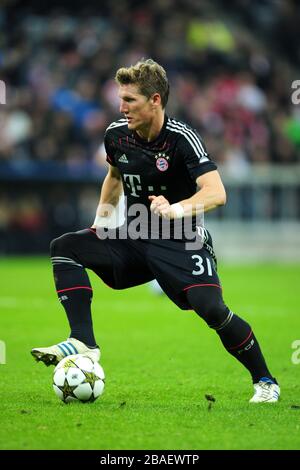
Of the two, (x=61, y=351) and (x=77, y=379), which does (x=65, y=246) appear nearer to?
(x=61, y=351)

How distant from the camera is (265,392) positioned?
6605 mm

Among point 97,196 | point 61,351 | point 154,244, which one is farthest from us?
point 97,196

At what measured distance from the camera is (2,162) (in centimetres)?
1989

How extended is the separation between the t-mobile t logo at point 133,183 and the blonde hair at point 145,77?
0.61 m

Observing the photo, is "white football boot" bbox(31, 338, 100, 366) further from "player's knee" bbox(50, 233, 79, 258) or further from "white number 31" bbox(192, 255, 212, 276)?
"white number 31" bbox(192, 255, 212, 276)

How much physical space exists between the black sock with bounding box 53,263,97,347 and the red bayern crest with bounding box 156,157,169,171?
3.08ft

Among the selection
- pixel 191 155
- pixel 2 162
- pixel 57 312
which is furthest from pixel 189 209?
pixel 2 162

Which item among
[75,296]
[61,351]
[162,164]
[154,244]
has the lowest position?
[61,351]

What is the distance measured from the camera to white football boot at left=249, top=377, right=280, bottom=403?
6.58 m

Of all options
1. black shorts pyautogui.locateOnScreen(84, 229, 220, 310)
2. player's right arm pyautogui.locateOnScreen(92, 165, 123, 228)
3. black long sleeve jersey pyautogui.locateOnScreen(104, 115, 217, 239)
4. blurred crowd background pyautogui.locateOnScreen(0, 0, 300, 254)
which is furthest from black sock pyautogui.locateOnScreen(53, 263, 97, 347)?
blurred crowd background pyautogui.locateOnScreen(0, 0, 300, 254)

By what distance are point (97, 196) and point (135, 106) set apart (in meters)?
14.2

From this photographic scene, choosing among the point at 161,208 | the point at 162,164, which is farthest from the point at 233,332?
the point at 162,164

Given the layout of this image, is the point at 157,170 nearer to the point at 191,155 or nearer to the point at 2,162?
the point at 191,155

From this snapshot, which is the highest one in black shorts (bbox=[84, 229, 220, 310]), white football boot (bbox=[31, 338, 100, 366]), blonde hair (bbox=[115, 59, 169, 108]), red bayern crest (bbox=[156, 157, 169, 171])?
Result: blonde hair (bbox=[115, 59, 169, 108])
